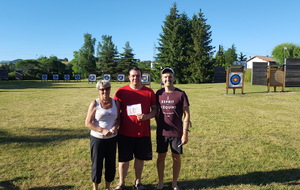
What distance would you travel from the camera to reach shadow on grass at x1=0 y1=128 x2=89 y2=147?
207 inches

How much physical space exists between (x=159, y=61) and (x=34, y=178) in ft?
119

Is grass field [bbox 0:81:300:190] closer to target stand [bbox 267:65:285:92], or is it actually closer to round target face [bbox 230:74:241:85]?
round target face [bbox 230:74:241:85]

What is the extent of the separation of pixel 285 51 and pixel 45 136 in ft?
188

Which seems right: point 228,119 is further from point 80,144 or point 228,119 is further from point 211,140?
point 80,144

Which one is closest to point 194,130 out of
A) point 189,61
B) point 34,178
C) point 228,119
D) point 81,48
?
point 228,119

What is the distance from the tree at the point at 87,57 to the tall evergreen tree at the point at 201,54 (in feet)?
105

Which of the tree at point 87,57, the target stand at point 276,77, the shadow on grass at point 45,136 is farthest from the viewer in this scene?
the tree at point 87,57

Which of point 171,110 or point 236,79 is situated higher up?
point 236,79

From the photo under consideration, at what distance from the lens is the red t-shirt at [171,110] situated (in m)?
2.92

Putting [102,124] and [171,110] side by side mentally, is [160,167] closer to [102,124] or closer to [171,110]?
[171,110]

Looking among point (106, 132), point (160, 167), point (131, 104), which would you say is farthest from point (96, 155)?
point (160, 167)

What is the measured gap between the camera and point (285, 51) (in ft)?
166

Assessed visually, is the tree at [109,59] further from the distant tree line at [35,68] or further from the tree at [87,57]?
the distant tree line at [35,68]

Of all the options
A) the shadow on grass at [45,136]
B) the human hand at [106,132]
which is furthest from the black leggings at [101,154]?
the shadow on grass at [45,136]
